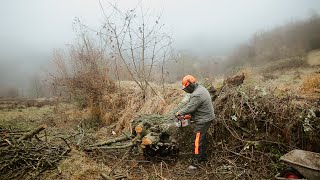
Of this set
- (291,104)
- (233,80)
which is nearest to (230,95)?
(233,80)

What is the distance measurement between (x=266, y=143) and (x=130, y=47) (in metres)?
6.65

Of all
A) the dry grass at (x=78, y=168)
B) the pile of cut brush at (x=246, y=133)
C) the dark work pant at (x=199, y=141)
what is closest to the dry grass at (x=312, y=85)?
the pile of cut brush at (x=246, y=133)

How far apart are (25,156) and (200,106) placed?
3.71m

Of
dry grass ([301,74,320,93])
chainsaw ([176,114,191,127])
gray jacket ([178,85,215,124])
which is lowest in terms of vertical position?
chainsaw ([176,114,191,127])

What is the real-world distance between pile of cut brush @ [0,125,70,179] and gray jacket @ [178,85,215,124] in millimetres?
2871

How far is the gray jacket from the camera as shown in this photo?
5668 millimetres

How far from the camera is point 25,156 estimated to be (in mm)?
5199

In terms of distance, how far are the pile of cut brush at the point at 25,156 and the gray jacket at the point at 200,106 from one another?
287cm

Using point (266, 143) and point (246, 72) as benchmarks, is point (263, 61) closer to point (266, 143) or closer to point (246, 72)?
point (246, 72)

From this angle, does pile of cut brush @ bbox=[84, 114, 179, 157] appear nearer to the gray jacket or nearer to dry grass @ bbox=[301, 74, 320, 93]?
the gray jacket

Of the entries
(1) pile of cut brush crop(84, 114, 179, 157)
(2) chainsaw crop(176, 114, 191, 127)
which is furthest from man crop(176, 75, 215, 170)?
(1) pile of cut brush crop(84, 114, 179, 157)

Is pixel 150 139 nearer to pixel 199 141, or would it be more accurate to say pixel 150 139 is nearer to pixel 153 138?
pixel 153 138

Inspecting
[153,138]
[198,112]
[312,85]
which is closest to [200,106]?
[198,112]

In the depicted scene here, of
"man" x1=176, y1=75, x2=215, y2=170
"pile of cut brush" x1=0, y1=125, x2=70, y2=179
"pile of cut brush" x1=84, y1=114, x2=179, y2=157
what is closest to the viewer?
"pile of cut brush" x1=0, y1=125, x2=70, y2=179
